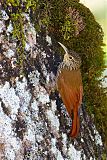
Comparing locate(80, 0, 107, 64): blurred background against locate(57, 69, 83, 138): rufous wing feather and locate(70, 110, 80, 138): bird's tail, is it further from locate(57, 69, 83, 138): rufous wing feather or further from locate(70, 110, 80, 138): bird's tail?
locate(70, 110, 80, 138): bird's tail

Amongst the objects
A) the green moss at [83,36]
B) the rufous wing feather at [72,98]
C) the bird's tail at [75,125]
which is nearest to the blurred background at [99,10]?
the green moss at [83,36]

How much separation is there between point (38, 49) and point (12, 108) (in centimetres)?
35

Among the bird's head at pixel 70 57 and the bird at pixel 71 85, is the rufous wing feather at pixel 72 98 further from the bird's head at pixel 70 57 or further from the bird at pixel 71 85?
the bird's head at pixel 70 57

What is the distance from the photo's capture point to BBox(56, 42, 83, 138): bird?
2494mm

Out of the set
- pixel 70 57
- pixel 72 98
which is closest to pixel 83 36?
pixel 70 57

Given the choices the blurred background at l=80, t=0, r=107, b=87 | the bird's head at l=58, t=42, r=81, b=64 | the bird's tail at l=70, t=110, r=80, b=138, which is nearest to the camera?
the bird's tail at l=70, t=110, r=80, b=138

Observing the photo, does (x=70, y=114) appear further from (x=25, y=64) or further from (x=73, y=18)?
(x=73, y=18)

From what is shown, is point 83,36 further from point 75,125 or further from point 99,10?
point 99,10

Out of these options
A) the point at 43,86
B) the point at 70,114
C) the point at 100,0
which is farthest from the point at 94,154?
the point at 100,0

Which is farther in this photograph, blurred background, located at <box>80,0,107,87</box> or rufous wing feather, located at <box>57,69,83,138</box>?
blurred background, located at <box>80,0,107,87</box>

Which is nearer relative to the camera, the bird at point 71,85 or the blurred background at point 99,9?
the bird at point 71,85

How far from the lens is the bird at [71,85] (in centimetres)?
249

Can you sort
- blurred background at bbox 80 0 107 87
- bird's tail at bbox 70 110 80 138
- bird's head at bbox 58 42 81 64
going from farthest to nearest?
blurred background at bbox 80 0 107 87 → bird's head at bbox 58 42 81 64 → bird's tail at bbox 70 110 80 138

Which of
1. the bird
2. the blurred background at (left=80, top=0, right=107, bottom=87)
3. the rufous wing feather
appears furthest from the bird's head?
the blurred background at (left=80, top=0, right=107, bottom=87)
